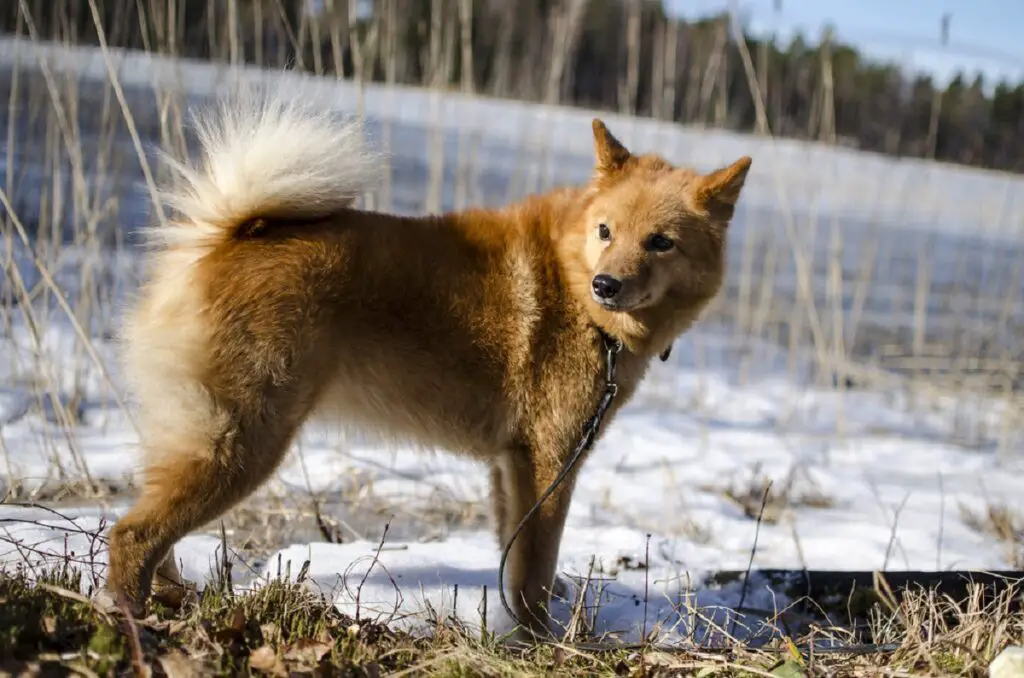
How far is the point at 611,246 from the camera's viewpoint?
2.70 m

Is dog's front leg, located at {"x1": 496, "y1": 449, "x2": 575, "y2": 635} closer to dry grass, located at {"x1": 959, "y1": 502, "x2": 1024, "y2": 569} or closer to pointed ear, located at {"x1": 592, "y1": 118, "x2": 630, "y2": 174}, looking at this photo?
pointed ear, located at {"x1": 592, "y1": 118, "x2": 630, "y2": 174}

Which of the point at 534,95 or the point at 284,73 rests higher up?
the point at 534,95

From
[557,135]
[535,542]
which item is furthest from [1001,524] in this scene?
[557,135]

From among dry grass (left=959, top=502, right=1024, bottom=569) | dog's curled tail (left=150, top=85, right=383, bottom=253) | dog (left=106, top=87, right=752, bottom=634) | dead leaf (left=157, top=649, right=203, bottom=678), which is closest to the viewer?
dead leaf (left=157, top=649, right=203, bottom=678)

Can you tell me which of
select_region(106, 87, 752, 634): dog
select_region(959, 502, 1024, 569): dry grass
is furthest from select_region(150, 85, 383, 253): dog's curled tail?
select_region(959, 502, 1024, 569): dry grass

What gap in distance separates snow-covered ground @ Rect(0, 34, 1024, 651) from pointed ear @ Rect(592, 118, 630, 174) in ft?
4.47

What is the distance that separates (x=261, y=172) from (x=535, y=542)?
137cm

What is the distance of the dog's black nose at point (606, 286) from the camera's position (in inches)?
99.3

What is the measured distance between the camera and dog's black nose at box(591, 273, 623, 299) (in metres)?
2.52

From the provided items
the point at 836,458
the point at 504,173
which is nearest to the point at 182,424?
the point at 836,458

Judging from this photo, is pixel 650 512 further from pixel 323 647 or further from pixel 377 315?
pixel 323 647

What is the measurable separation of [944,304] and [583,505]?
300 inches

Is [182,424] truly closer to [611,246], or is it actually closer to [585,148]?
[611,246]

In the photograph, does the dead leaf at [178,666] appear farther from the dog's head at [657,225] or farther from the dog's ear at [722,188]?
the dog's ear at [722,188]
